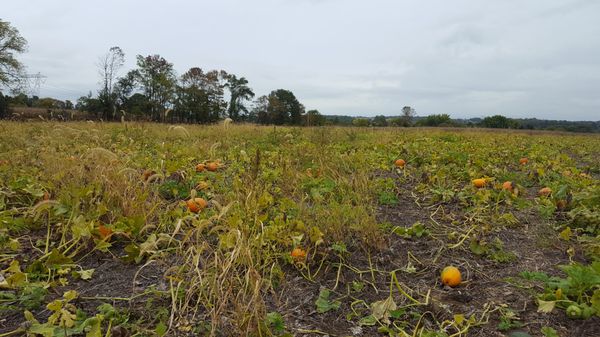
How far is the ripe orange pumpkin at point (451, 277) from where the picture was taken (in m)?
2.18

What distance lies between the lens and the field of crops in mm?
1743

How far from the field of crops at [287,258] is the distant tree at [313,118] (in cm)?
518

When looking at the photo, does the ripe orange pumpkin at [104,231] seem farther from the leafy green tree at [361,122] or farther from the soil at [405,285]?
the leafy green tree at [361,122]

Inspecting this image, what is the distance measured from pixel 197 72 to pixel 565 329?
2588 inches

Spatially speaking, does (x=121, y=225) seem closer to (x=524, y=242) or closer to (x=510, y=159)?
(x=524, y=242)

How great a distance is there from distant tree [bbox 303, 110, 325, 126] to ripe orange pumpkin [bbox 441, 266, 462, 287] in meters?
7.19

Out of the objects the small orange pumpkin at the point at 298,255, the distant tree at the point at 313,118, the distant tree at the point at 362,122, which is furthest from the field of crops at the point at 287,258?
the distant tree at the point at 362,122

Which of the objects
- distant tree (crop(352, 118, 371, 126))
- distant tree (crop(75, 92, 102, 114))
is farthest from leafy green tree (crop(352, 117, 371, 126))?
distant tree (crop(75, 92, 102, 114))

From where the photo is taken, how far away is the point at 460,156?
5656mm

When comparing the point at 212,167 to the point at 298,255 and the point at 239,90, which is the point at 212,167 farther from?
the point at 239,90

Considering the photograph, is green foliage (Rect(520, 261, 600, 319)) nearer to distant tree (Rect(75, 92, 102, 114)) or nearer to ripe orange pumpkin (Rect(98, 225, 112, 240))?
ripe orange pumpkin (Rect(98, 225, 112, 240))

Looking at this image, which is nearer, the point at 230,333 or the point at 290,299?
the point at 230,333

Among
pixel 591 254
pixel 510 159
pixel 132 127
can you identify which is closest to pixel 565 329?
pixel 591 254

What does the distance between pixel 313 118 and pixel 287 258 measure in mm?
7328
